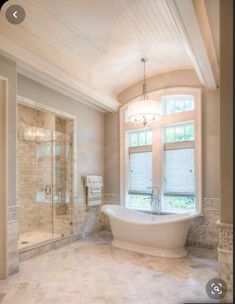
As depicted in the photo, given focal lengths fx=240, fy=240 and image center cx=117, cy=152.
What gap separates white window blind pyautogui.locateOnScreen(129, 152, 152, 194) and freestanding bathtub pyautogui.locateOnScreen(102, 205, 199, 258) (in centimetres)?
93

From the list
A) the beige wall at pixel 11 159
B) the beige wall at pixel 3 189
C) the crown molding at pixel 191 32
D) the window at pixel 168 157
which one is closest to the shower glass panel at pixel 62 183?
the window at pixel 168 157

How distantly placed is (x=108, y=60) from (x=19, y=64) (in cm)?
142

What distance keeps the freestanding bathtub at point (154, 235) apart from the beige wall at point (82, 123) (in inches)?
44.4

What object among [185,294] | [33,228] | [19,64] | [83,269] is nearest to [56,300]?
[83,269]

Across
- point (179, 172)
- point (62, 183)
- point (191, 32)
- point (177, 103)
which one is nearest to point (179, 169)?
point (179, 172)

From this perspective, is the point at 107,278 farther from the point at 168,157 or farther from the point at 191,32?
the point at 191,32

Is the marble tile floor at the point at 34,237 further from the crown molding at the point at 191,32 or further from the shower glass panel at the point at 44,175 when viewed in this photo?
the crown molding at the point at 191,32

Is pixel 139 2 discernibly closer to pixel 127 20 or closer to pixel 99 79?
pixel 127 20

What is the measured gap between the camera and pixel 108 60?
3959mm

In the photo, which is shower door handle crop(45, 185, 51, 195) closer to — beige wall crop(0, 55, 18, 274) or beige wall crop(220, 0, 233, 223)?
beige wall crop(0, 55, 18, 274)

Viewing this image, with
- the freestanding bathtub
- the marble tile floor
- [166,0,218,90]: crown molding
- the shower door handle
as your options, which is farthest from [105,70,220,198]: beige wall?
the marble tile floor

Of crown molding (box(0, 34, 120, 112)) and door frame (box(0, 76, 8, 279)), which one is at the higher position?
crown molding (box(0, 34, 120, 112))

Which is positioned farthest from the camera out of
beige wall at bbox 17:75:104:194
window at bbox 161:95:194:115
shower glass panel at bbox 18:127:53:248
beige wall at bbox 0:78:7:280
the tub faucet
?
shower glass panel at bbox 18:127:53:248

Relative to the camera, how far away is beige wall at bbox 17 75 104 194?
3758mm
